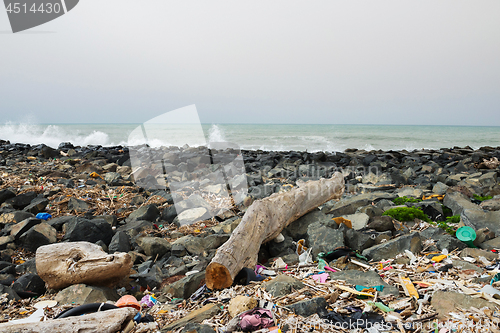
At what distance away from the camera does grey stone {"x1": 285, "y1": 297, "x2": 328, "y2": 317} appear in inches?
79.7

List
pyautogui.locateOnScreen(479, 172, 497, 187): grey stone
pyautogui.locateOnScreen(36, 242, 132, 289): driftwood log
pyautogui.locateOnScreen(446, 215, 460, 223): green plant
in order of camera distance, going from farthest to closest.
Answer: pyautogui.locateOnScreen(479, 172, 497, 187): grey stone, pyautogui.locateOnScreen(446, 215, 460, 223): green plant, pyautogui.locateOnScreen(36, 242, 132, 289): driftwood log

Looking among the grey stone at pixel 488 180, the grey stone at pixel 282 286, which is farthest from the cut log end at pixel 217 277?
the grey stone at pixel 488 180

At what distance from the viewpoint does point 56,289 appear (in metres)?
2.77

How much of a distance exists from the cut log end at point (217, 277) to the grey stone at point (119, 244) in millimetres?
1824

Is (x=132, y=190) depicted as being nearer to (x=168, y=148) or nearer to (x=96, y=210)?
(x=96, y=210)

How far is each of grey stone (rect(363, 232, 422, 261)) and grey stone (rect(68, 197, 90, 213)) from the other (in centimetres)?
515

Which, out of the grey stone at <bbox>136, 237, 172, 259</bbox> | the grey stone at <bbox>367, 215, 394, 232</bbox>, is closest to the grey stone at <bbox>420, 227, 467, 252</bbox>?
the grey stone at <bbox>367, 215, 394, 232</bbox>

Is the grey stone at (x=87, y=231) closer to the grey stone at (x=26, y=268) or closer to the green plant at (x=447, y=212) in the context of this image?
the grey stone at (x=26, y=268)

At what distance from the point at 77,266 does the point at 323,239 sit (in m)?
2.75

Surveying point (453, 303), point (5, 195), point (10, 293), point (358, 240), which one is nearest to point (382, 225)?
point (358, 240)

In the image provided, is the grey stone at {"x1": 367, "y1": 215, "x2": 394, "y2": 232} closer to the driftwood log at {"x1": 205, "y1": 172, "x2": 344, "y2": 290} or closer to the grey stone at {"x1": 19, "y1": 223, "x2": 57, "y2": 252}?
the driftwood log at {"x1": 205, "y1": 172, "x2": 344, "y2": 290}

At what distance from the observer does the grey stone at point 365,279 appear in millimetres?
2295

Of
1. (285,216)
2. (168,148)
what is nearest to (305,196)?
(285,216)

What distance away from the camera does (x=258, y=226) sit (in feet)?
10.8
